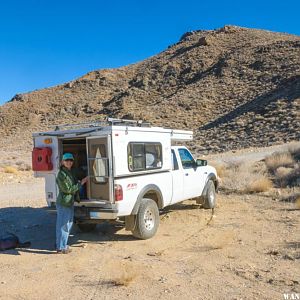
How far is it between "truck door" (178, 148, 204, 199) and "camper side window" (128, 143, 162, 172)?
46.8 inches

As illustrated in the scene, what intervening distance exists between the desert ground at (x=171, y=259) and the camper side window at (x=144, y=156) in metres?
1.41

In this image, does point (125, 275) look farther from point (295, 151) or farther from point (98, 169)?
point (295, 151)

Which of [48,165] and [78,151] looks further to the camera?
[78,151]

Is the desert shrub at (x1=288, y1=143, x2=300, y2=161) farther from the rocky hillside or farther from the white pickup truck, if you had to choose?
the rocky hillside

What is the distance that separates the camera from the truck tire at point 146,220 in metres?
8.31

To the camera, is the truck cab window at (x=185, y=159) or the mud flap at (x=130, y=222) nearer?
the mud flap at (x=130, y=222)

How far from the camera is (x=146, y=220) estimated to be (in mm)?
8570

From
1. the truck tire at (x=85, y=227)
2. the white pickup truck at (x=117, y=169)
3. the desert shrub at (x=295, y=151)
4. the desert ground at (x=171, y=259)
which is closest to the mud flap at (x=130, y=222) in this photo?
the white pickup truck at (x=117, y=169)

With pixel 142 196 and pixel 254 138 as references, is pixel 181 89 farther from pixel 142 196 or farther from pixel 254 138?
pixel 142 196

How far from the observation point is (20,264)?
7277mm

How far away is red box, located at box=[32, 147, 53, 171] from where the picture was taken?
8477 mm

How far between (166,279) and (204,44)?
67.7 metres

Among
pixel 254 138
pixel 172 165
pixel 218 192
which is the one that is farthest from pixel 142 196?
pixel 254 138

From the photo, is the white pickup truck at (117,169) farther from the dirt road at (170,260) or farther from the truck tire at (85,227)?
the dirt road at (170,260)
